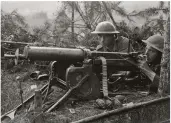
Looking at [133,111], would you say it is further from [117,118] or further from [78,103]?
[78,103]

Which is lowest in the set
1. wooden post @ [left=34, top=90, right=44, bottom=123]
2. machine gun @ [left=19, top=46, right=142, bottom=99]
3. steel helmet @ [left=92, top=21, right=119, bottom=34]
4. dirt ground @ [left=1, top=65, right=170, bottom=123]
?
dirt ground @ [left=1, top=65, right=170, bottom=123]

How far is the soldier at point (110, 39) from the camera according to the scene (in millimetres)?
6773

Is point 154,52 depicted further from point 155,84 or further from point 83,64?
point 83,64

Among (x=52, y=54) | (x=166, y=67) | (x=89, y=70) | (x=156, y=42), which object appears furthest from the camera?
(x=156, y=42)

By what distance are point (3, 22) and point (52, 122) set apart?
4.18 m

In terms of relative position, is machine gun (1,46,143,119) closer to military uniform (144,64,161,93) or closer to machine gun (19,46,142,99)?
machine gun (19,46,142,99)

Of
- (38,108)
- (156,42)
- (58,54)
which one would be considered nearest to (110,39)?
(156,42)

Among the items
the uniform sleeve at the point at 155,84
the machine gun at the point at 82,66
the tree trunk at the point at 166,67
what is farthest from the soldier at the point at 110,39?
the tree trunk at the point at 166,67

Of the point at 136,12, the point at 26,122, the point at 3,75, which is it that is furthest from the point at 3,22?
the point at 26,122

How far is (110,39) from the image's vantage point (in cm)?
692

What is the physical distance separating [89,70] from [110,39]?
177cm

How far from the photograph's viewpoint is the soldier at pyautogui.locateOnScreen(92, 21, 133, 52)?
6.77 metres

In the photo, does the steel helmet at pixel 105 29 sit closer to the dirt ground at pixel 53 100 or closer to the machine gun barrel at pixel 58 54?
the machine gun barrel at pixel 58 54

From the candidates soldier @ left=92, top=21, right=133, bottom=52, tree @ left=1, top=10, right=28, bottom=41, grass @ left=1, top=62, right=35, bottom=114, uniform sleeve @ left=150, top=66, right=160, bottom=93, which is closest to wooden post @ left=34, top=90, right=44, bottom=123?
grass @ left=1, top=62, right=35, bottom=114
